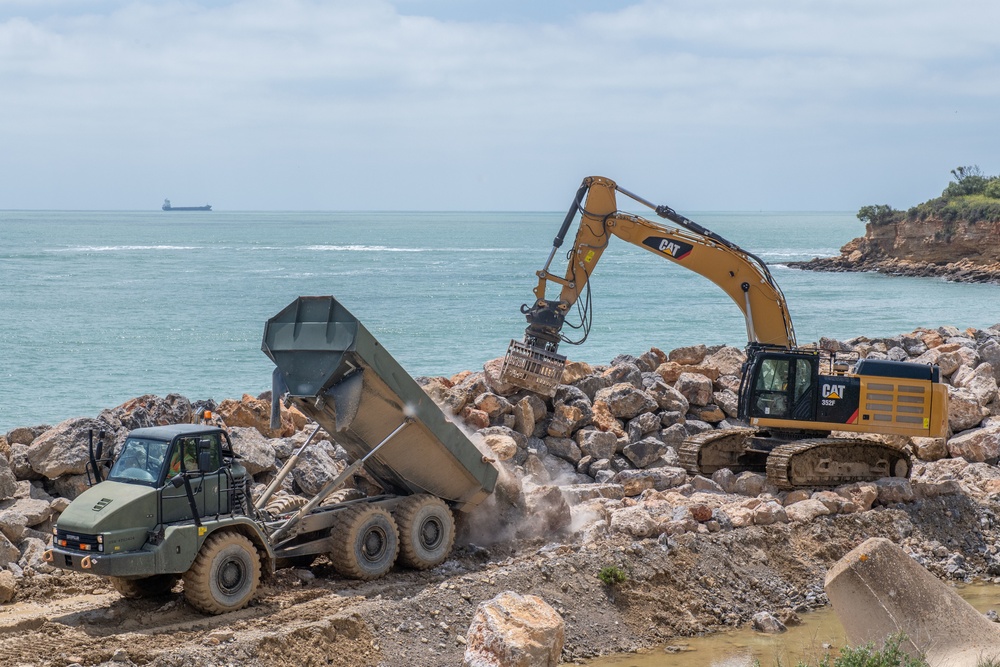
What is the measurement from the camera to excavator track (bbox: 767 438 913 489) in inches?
592

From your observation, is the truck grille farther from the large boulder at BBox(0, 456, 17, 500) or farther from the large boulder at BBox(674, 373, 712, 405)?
the large boulder at BBox(674, 373, 712, 405)

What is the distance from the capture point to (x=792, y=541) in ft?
43.2

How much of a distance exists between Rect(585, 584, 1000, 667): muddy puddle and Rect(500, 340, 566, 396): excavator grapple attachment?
4013mm

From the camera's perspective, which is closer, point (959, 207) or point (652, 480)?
point (652, 480)

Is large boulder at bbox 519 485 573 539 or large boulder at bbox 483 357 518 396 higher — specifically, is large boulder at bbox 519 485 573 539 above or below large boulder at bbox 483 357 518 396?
below

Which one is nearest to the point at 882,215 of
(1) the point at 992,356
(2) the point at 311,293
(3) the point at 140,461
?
(2) the point at 311,293

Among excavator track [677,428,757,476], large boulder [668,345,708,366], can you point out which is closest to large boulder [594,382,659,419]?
excavator track [677,428,757,476]

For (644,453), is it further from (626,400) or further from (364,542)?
(364,542)

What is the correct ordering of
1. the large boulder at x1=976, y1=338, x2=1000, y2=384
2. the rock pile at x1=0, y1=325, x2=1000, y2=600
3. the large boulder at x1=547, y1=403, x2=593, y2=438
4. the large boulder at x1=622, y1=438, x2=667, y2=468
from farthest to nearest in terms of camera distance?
the large boulder at x1=976, y1=338, x2=1000, y2=384
the large boulder at x1=547, y1=403, x2=593, y2=438
the large boulder at x1=622, y1=438, x2=667, y2=468
the rock pile at x1=0, y1=325, x2=1000, y2=600

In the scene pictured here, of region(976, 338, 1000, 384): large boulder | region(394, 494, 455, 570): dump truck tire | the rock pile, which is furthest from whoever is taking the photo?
region(976, 338, 1000, 384): large boulder

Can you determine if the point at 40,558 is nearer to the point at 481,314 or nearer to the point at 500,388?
the point at 500,388

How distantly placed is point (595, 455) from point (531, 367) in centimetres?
353

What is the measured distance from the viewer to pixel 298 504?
12.3 m

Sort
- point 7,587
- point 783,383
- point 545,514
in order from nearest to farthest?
point 7,587, point 545,514, point 783,383
